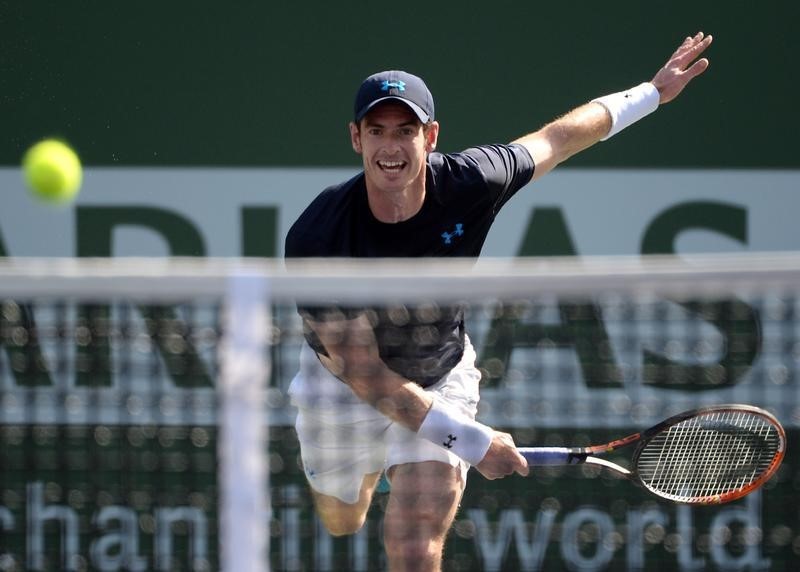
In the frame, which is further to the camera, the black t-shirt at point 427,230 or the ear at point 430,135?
the ear at point 430,135

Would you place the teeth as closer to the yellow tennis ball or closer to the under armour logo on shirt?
the under armour logo on shirt

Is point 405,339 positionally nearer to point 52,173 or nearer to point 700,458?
point 700,458

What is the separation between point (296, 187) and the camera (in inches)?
204

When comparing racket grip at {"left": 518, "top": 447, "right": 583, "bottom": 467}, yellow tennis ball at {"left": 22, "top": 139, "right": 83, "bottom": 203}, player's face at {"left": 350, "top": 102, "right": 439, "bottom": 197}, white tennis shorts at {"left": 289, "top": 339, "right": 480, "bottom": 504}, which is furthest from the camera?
yellow tennis ball at {"left": 22, "top": 139, "right": 83, "bottom": 203}

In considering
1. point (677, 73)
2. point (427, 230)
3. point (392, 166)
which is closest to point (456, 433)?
point (427, 230)

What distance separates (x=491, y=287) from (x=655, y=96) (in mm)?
1737

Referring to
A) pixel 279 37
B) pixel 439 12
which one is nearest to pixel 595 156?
pixel 439 12

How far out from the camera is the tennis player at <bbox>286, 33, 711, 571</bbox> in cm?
346

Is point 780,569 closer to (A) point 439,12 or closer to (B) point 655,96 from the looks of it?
(B) point 655,96

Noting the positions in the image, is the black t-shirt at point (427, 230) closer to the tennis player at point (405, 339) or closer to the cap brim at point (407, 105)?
the tennis player at point (405, 339)

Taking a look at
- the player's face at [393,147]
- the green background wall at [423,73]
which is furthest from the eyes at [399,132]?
the green background wall at [423,73]

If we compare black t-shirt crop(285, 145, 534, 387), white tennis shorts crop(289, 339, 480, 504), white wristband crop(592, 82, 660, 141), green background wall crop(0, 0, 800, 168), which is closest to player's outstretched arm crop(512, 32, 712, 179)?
white wristband crop(592, 82, 660, 141)

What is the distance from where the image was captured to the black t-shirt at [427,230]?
363 cm

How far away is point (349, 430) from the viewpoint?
13.3 ft
